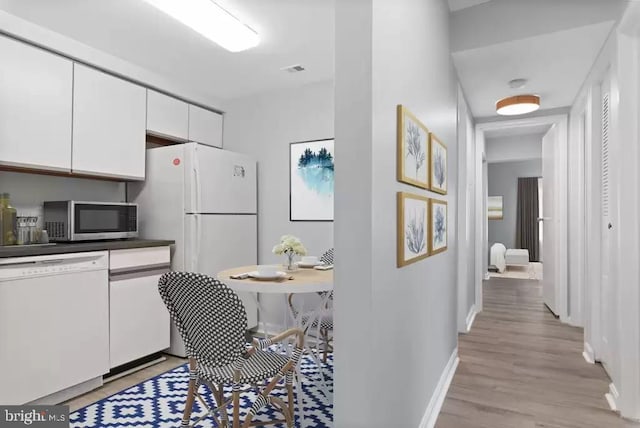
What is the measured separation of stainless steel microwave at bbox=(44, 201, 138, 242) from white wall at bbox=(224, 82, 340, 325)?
1385 millimetres

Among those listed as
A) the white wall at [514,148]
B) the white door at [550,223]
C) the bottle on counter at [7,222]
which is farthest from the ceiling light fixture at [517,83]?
the bottle on counter at [7,222]

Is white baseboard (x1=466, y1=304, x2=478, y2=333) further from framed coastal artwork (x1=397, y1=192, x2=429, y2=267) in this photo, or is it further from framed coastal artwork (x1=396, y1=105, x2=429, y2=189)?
framed coastal artwork (x1=396, y1=105, x2=429, y2=189)

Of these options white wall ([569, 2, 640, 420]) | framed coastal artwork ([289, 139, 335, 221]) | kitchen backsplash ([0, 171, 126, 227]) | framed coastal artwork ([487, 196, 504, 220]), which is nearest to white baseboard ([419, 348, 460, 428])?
white wall ([569, 2, 640, 420])

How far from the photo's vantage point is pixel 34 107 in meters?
2.53

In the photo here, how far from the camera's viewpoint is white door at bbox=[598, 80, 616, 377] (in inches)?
98.8

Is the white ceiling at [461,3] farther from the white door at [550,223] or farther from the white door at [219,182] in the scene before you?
the white door at [550,223]

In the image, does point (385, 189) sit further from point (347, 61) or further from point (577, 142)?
point (577, 142)

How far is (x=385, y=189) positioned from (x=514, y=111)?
3068 millimetres

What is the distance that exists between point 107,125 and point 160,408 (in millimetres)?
2149

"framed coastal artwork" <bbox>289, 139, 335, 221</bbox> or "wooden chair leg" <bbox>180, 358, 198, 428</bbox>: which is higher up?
"framed coastal artwork" <bbox>289, 139, 335, 221</bbox>

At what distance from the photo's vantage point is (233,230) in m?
3.66

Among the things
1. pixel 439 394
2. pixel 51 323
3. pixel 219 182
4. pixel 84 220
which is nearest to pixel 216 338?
pixel 51 323

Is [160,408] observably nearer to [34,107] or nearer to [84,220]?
[84,220]

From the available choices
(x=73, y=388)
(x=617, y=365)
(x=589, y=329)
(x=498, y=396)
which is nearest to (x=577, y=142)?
(x=589, y=329)
